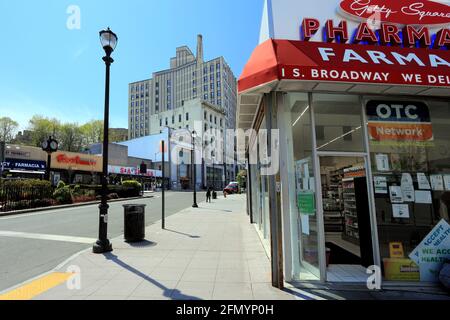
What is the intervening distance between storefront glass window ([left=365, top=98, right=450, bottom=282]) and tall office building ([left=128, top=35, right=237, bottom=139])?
84.4 metres

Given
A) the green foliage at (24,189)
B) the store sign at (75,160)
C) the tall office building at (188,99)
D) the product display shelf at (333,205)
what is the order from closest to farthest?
the product display shelf at (333,205) → the green foliage at (24,189) → the store sign at (75,160) → the tall office building at (188,99)

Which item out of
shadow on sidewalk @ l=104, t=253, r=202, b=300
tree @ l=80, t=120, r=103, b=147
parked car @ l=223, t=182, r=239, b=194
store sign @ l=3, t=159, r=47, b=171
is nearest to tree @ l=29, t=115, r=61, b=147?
tree @ l=80, t=120, r=103, b=147

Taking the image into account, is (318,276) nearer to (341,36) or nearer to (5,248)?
(341,36)

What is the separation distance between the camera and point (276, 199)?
210 inches

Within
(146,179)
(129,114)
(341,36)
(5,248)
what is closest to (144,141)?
(146,179)

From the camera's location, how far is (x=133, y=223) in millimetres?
8617

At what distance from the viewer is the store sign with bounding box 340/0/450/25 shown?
5.71 m

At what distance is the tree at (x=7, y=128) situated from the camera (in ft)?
174

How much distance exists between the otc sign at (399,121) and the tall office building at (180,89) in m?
84.4

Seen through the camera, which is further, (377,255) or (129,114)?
(129,114)

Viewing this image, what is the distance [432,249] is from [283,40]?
16.5 feet

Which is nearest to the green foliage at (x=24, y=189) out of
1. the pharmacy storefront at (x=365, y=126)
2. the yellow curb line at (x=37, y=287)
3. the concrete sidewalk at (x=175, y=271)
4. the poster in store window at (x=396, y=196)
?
the concrete sidewalk at (x=175, y=271)

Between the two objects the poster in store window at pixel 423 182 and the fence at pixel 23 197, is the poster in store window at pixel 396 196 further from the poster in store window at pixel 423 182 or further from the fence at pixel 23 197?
the fence at pixel 23 197
